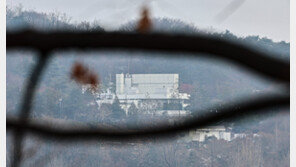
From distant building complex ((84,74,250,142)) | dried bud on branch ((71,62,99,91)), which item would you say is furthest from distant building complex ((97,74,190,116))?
dried bud on branch ((71,62,99,91))

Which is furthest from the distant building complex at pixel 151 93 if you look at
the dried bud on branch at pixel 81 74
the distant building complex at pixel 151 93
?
the dried bud on branch at pixel 81 74

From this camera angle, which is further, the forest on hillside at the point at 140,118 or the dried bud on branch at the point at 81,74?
the forest on hillside at the point at 140,118

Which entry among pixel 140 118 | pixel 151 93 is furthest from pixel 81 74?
pixel 151 93

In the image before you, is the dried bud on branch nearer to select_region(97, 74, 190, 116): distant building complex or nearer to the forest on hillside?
the forest on hillside

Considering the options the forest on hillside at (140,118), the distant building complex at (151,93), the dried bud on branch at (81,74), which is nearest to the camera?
the dried bud on branch at (81,74)

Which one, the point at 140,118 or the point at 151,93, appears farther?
the point at 151,93

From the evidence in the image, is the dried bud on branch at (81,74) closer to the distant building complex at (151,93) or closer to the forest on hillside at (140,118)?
the forest on hillside at (140,118)

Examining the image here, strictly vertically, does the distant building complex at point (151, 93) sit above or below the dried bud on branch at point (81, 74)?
above

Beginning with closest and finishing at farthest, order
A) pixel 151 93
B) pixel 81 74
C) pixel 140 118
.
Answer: pixel 81 74
pixel 140 118
pixel 151 93

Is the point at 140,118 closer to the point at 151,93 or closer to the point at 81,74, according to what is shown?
the point at 151,93

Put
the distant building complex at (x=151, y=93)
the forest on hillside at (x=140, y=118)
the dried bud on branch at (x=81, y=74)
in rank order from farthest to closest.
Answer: the distant building complex at (x=151, y=93), the forest on hillside at (x=140, y=118), the dried bud on branch at (x=81, y=74)
